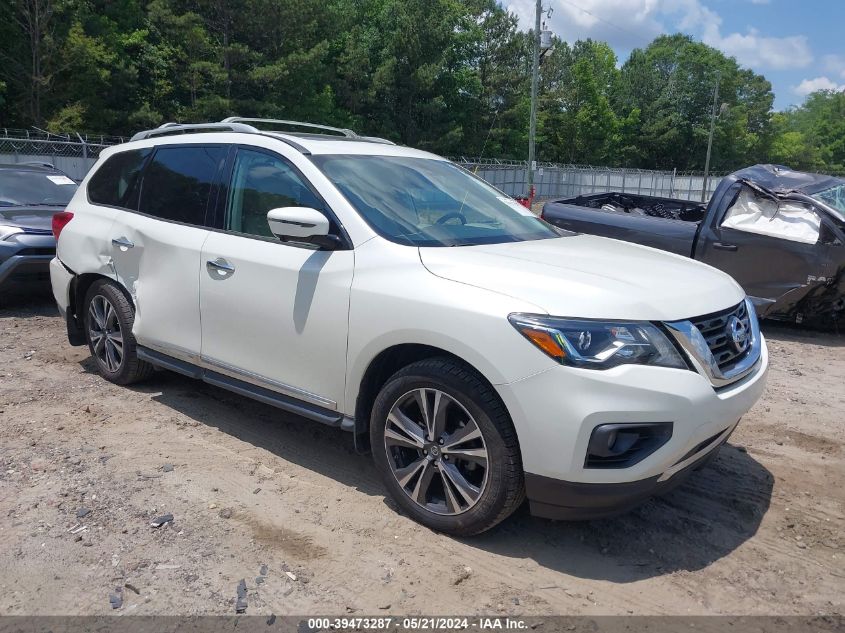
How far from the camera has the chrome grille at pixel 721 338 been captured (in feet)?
10.6

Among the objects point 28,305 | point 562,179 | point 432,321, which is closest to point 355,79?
point 562,179

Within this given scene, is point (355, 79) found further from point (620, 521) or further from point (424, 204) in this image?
point (620, 521)

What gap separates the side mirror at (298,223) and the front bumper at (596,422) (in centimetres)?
127

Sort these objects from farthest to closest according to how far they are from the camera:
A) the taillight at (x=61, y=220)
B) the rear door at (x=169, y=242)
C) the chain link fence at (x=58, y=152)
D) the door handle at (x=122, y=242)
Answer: the chain link fence at (x=58, y=152), the taillight at (x=61, y=220), the door handle at (x=122, y=242), the rear door at (x=169, y=242)

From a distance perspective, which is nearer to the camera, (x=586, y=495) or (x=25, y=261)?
(x=586, y=495)

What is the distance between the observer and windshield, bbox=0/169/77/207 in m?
8.87

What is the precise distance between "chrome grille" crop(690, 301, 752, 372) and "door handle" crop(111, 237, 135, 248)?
3.68 m

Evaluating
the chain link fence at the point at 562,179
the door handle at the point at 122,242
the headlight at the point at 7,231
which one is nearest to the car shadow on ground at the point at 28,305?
the headlight at the point at 7,231

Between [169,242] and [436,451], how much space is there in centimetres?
237

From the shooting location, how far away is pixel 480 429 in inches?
125

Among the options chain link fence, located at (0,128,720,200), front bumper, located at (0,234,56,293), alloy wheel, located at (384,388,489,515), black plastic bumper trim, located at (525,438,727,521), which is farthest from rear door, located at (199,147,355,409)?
chain link fence, located at (0,128,720,200)

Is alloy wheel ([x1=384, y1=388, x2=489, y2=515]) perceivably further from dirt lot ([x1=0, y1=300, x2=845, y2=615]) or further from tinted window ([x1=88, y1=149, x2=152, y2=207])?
tinted window ([x1=88, y1=149, x2=152, y2=207])

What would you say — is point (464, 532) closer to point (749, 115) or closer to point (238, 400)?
point (238, 400)

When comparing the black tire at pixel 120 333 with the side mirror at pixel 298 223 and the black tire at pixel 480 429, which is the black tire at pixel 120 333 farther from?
the black tire at pixel 480 429
